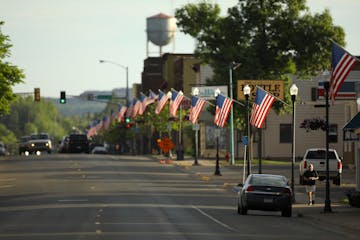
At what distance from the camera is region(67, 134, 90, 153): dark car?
115750mm

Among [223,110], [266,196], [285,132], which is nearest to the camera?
[266,196]

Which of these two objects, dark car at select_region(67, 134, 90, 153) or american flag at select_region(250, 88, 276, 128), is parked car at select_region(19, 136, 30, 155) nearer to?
dark car at select_region(67, 134, 90, 153)

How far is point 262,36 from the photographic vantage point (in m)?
88.1

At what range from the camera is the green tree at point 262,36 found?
87375 millimetres

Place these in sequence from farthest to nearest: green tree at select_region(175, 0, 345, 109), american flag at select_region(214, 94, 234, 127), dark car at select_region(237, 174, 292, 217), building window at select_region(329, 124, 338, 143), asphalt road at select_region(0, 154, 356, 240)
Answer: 1. building window at select_region(329, 124, 338, 143)
2. green tree at select_region(175, 0, 345, 109)
3. american flag at select_region(214, 94, 234, 127)
4. dark car at select_region(237, 174, 292, 217)
5. asphalt road at select_region(0, 154, 356, 240)

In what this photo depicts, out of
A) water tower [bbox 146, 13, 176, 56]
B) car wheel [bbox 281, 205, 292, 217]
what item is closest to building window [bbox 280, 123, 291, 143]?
car wheel [bbox 281, 205, 292, 217]

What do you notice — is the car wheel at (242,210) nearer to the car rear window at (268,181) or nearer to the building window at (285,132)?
the car rear window at (268,181)

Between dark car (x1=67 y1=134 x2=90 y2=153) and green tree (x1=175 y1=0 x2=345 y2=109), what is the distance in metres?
29.6

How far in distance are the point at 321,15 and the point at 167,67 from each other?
69701 millimetres

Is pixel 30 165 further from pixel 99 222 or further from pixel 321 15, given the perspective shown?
pixel 99 222

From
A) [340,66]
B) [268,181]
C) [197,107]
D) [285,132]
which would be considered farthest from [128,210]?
[285,132]

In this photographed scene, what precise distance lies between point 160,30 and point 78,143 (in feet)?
273

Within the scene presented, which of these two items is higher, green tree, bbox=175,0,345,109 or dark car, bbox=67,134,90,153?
green tree, bbox=175,0,345,109

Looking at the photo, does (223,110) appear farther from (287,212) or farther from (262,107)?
(287,212)
